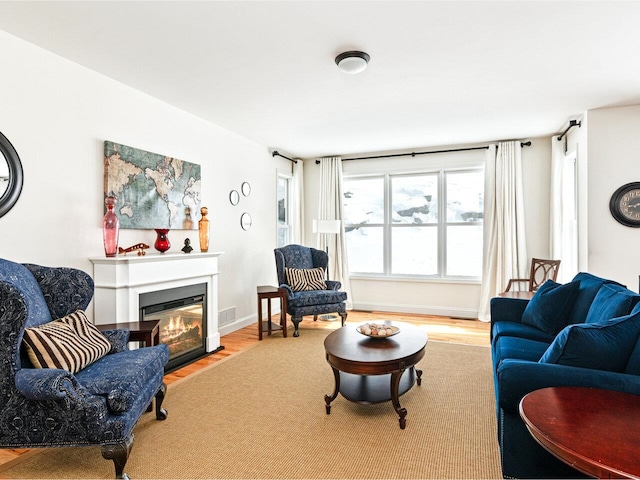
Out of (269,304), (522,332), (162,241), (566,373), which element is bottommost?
(269,304)

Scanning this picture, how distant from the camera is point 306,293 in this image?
501 cm

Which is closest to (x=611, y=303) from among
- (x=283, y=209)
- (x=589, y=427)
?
(x=589, y=427)

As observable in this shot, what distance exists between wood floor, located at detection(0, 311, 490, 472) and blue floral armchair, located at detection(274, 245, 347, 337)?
1.09ft

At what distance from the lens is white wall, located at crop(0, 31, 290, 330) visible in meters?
2.68

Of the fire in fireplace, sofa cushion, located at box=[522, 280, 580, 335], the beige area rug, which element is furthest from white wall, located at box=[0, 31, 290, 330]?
sofa cushion, located at box=[522, 280, 580, 335]

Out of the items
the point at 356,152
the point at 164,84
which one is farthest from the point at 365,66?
the point at 356,152

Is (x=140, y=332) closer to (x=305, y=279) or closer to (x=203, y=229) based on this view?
(x=203, y=229)

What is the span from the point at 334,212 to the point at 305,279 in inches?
66.6

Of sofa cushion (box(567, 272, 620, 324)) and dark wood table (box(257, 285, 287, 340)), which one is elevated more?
sofa cushion (box(567, 272, 620, 324))

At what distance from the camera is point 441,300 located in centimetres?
607

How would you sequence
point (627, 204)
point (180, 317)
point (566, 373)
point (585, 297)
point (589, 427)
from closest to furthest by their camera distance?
point (589, 427) → point (566, 373) → point (585, 297) → point (180, 317) → point (627, 204)

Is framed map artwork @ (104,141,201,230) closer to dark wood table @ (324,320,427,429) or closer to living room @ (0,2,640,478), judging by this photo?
living room @ (0,2,640,478)

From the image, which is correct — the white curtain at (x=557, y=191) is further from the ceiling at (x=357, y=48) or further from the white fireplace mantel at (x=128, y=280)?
the white fireplace mantel at (x=128, y=280)

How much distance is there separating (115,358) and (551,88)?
4184 millimetres
